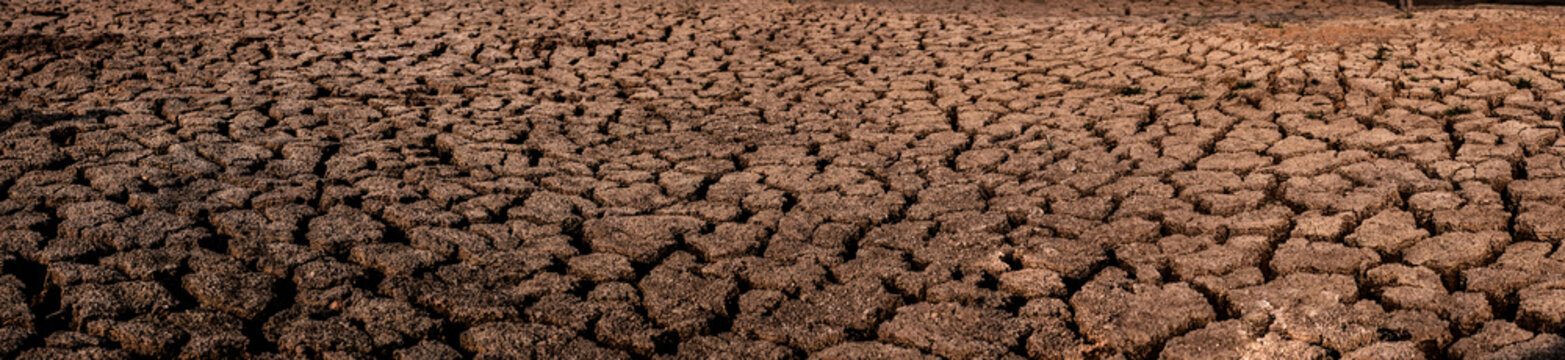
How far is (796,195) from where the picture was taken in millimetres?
3873

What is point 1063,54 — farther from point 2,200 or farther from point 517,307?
point 2,200

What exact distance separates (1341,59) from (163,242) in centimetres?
448

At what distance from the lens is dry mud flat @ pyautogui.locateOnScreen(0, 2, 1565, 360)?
2.82 metres

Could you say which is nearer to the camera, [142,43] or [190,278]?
[190,278]

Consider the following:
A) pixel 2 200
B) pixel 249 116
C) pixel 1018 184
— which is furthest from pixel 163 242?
pixel 1018 184

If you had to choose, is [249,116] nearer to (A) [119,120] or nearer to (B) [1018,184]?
(A) [119,120]

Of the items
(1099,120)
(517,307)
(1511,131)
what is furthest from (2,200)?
(1511,131)

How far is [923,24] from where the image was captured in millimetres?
6949

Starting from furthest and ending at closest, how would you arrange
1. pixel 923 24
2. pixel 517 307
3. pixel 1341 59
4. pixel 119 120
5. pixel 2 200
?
pixel 923 24 → pixel 1341 59 → pixel 119 120 → pixel 2 200 → pixel 517 307

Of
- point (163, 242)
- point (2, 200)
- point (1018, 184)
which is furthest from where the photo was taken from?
point (1018, 184)

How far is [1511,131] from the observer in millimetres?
4262

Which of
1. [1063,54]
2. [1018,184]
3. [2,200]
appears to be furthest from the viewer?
[1063,54]

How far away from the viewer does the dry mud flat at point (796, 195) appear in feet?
9.25

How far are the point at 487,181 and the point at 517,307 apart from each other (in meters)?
1.13
